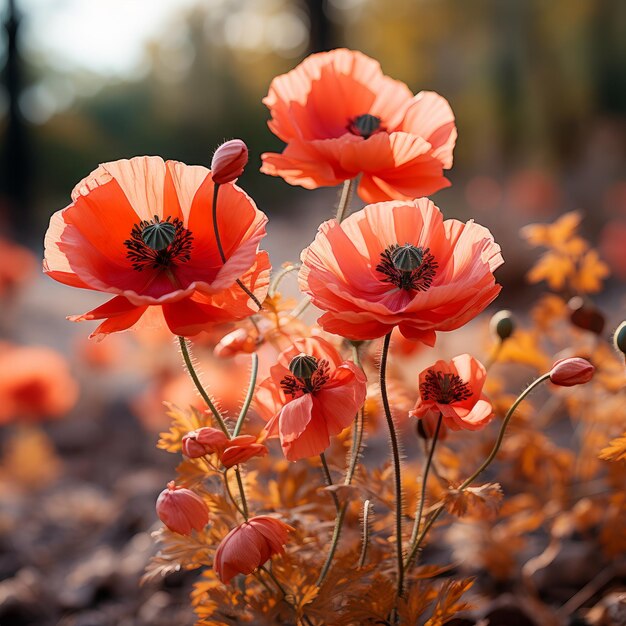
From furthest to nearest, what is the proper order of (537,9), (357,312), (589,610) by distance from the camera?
(537,9) < (589,610) < (357,312)

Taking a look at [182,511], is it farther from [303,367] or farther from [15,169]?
[15,169]

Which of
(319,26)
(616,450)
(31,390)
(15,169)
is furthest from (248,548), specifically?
(15,169)

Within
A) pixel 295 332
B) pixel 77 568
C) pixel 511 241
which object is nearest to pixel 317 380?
pixel 295 332

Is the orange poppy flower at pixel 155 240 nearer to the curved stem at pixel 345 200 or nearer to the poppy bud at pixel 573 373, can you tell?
the curved stem at pixel 345 200

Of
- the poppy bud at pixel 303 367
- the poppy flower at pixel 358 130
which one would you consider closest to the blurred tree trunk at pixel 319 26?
the poppy flower at pixel 358 130

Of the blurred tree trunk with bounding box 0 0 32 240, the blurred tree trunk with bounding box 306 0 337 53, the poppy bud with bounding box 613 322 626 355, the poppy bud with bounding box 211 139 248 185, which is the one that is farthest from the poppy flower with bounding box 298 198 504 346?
the blurred tree trunk with bounding box 0 0 32 240

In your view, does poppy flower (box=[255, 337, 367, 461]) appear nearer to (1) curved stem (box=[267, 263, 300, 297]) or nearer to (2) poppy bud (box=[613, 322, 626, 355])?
(1) curved stem (box=[267, 263, 300, 297])

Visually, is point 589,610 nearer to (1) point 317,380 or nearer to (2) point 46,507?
(1) point 317,380
